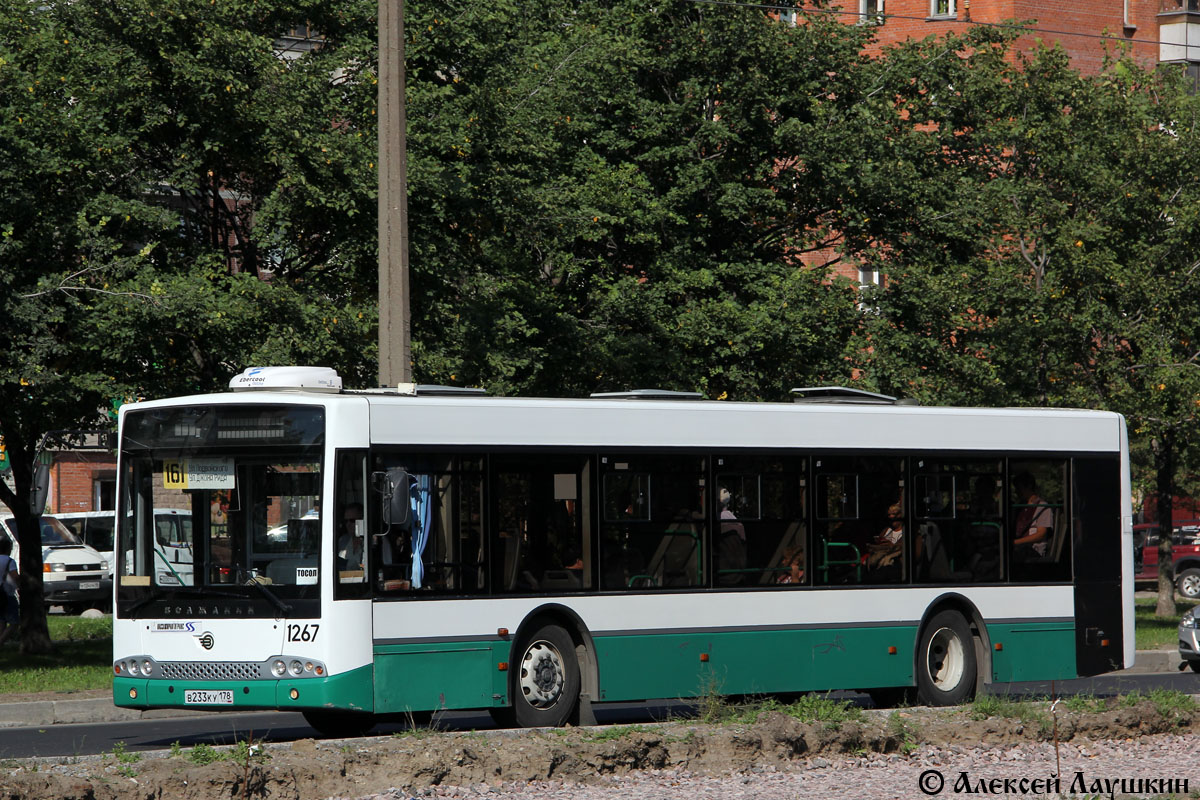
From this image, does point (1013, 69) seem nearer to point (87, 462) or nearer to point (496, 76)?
point (496, 76)

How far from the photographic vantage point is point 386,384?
54.2 feet

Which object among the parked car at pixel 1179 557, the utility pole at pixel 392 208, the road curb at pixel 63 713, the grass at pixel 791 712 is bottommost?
the parked car at pixel 1179 557

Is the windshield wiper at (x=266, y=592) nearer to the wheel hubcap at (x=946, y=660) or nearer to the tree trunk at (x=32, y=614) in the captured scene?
the wheel hubcap at (x=946, y=660)

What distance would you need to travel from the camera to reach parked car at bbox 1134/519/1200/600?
42.2 meters

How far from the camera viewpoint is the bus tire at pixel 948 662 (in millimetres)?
16125

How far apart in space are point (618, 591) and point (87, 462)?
132 feet

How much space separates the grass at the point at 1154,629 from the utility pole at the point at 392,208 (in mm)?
11006

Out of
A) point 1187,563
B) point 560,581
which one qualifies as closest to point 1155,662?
point 560,581

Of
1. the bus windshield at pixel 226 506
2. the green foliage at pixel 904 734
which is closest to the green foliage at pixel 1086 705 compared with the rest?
the green foliage at pixel 904 734

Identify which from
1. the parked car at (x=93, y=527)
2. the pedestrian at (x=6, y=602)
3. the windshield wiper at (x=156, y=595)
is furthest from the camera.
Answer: the parked car at (x=93, y=527)

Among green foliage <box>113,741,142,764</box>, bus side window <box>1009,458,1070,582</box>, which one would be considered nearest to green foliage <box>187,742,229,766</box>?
green foliage <box>113,741,142,764</box>

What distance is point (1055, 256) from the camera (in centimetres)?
2875

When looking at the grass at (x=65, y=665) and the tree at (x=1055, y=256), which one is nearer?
the grass at (x=65, y=665)

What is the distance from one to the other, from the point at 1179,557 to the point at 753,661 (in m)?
32.2
